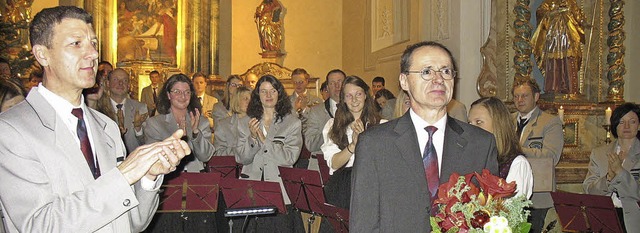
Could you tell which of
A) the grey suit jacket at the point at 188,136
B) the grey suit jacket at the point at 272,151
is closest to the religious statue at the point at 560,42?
the grey suit jacket at the point at 272,151

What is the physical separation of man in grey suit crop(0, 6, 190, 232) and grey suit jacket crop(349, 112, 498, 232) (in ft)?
2.74

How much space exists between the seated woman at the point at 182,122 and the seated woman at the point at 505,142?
2.90 meters

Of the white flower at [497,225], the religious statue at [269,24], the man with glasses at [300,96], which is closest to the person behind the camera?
the white flower at [497,225]

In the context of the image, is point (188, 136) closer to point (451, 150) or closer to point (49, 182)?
point (451, 150)

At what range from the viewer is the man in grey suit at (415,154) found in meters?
2.90

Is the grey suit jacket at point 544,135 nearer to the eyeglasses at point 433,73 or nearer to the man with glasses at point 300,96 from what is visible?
the man with glasses at point 300,96

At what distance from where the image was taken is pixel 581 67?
990cm

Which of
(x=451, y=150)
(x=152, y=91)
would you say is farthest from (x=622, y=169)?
(x=152, y=91)

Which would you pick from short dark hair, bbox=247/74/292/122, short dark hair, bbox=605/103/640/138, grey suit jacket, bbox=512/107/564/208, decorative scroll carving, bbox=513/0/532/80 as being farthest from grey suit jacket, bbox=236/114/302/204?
decorative scroll carving, bbox=513/0/532/80

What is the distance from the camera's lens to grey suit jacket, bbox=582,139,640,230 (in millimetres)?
6098

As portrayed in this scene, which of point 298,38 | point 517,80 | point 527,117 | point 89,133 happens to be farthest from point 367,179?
point 298,38

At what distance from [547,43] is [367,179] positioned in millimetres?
7592

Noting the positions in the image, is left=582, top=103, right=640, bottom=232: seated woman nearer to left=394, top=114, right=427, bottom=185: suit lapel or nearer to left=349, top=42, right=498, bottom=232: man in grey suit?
left=349, top=42, right=498, bottom=232: man in grey suit

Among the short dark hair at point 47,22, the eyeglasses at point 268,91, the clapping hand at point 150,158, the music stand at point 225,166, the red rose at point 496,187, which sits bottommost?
the music stand at point 225,166
